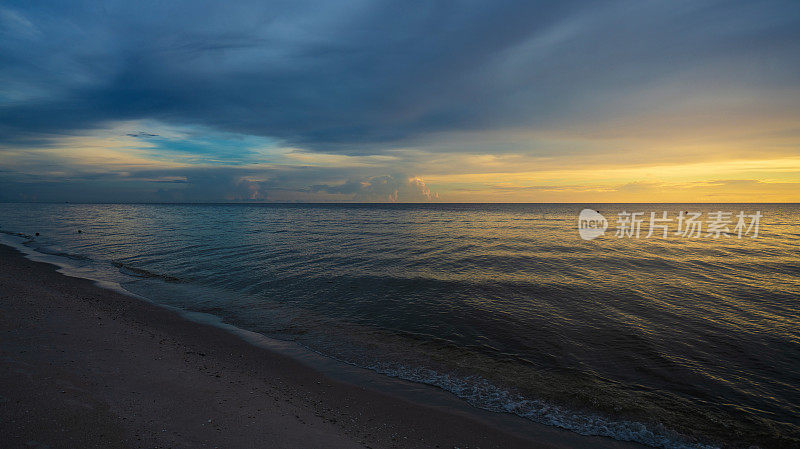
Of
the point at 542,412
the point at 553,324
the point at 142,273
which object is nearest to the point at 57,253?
the point at 142,273

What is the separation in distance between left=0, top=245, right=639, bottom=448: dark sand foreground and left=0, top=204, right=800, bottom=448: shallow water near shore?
160 centimetres

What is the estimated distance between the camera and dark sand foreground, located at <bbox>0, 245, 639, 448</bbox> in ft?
18.9

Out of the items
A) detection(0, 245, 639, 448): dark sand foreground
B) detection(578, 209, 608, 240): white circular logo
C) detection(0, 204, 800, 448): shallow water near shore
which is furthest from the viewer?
detection(578, 209, 608, 240): white circular logo

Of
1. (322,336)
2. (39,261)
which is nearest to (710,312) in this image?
(322,336)

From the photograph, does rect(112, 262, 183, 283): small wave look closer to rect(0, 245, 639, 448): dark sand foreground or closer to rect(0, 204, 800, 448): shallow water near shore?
rect(0, 204, 800, 448): shallow water near shore

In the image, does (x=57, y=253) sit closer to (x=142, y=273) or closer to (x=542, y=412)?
(x=142, y=273)

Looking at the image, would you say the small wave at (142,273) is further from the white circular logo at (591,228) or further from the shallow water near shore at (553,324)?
the white circular logo at (591,228)

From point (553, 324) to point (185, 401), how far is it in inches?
490

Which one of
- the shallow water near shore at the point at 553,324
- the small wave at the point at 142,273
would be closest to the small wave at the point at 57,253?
the shallow water near shore at the point at 553,324

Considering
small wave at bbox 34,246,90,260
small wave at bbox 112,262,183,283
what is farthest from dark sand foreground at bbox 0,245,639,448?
small wave at bbox 34,246,90,260

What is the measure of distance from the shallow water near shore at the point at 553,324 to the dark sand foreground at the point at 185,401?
5.27ft

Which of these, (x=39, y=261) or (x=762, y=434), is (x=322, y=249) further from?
(x=762, y=434)

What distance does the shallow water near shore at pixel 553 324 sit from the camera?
8281mm

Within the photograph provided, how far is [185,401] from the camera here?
6.88m
